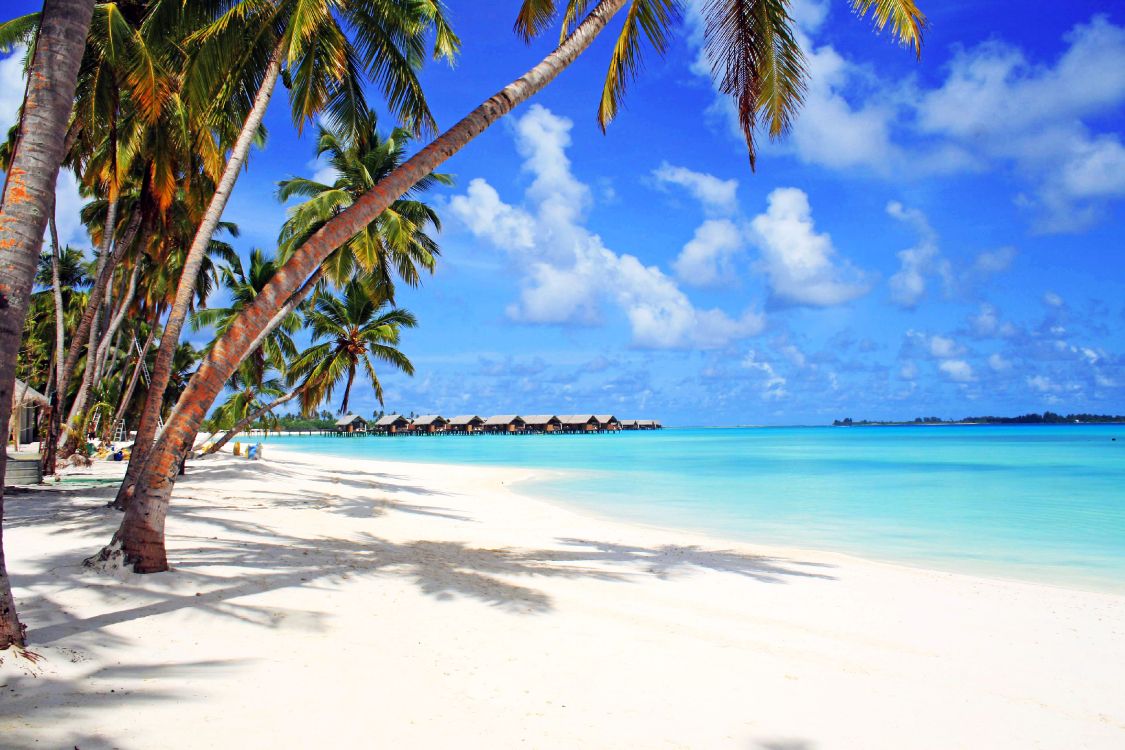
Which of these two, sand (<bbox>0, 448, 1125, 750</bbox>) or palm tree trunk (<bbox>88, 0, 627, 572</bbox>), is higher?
palm tree trunk (<bbox>88, 0, 627, 572</bbox>)

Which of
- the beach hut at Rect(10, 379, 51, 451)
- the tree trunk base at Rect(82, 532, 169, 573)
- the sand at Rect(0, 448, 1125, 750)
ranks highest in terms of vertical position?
the beach hut at Rect(10, 379, 51, 451)

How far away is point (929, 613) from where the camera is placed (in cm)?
599

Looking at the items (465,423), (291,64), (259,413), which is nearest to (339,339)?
(259,413)

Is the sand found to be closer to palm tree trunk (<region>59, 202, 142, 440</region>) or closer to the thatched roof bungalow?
palm tree trunk (<region>59, 202, 142, 440</region>)

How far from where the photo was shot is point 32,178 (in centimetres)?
347

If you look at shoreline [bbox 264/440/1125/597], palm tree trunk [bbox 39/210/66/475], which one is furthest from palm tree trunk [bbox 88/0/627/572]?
palm tree trunk [bbox 39/210/66/475]

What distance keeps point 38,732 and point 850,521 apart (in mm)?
14233

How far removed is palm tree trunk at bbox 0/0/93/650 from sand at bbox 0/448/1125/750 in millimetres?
909

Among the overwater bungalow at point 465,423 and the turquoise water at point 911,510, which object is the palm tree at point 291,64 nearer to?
the turquoise water at point 911,510

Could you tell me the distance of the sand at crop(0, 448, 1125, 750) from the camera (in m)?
3.07

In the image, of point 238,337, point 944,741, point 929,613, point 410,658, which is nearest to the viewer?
point 944,741

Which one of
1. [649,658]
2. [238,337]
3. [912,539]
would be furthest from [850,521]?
[238,337]

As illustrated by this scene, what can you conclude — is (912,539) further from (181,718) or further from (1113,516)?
(181,718)

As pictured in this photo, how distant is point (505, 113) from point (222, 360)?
3122 millimetres
